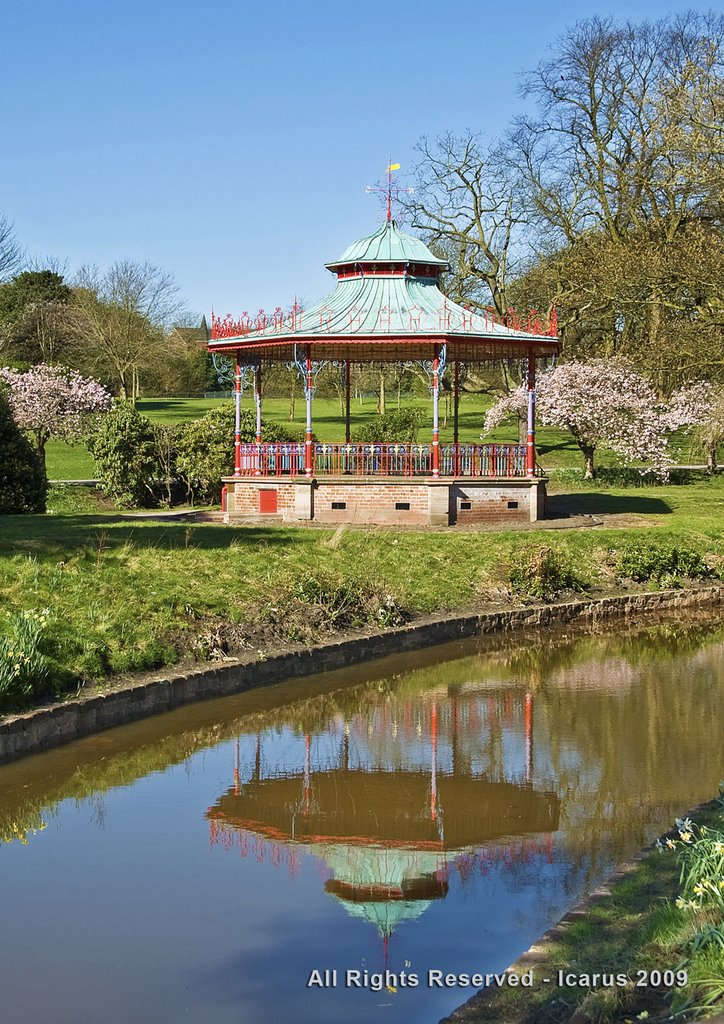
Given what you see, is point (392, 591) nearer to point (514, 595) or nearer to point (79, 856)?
point (514, 595)

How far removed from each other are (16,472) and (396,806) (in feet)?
49.8

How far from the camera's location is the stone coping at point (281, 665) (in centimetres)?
1078

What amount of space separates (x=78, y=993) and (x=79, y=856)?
2.11 m

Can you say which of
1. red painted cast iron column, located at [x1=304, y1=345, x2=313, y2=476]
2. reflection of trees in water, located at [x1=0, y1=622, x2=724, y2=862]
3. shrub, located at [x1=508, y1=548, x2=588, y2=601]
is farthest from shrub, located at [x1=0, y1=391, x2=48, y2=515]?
reflection of trees in water, located at [x1=0, y1=622, x2=724, y2=862]

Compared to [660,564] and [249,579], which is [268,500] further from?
[249,579]

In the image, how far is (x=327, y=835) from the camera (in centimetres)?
866

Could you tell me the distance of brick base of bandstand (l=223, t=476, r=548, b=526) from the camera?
74.8 ft

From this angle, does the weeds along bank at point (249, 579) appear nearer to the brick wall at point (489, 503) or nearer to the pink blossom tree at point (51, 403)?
the brick wall at point (489, 503)

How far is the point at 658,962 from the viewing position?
5.46 metres

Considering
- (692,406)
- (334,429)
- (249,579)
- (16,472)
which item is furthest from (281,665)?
(334,429)

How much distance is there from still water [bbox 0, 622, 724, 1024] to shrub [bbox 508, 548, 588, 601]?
4.18 m

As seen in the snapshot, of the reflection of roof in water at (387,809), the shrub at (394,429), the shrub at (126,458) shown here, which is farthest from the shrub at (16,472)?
the shrub at (394,429)

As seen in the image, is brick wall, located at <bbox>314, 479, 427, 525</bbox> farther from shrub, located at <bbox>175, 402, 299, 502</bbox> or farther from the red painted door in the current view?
shrub, located at <bbox>175, 402, 299, 502</bbox>

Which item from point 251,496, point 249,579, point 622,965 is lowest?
point 622,965
